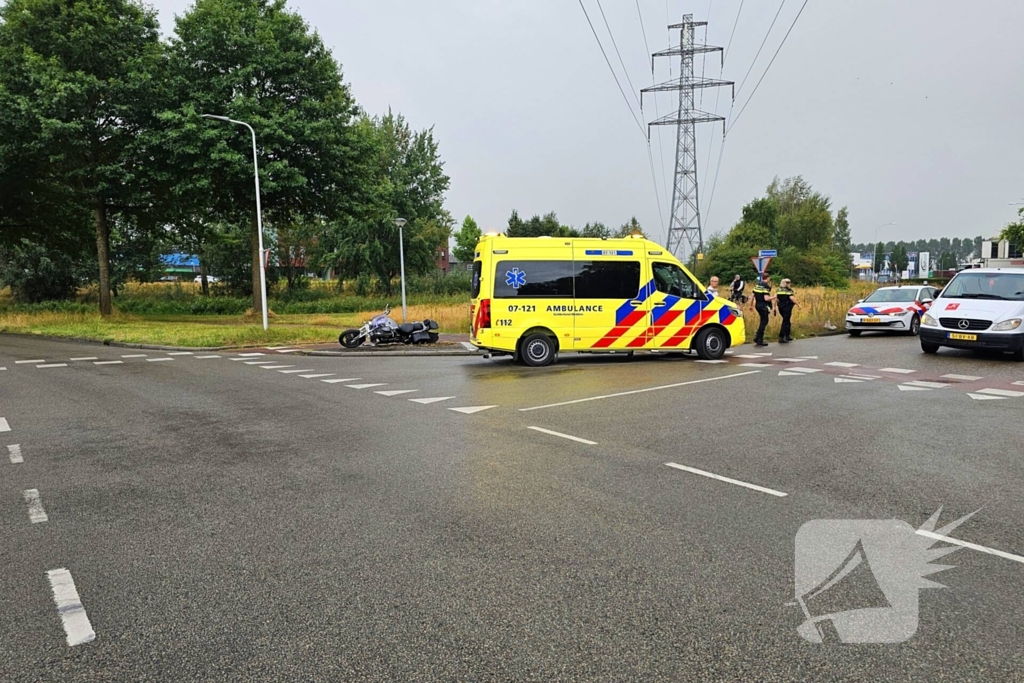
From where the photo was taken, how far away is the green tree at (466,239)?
7888cm

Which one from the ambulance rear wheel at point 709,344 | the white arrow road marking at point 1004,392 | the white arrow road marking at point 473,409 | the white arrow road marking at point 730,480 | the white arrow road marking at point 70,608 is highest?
the ambulance rear wheel at point 709,344

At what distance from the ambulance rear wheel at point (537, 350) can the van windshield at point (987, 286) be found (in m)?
8.16

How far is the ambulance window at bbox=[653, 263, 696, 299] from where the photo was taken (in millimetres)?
14195

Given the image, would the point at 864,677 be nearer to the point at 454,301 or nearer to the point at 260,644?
the point at 260,644

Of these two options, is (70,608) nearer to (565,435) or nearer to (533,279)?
(565,435)

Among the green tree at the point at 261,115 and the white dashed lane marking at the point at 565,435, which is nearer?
the white dashed lane marking at the point at 565,435

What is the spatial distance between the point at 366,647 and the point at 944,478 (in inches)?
187

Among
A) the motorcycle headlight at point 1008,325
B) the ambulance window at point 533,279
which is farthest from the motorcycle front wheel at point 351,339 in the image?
the motorcycle headlight at point 1008,325

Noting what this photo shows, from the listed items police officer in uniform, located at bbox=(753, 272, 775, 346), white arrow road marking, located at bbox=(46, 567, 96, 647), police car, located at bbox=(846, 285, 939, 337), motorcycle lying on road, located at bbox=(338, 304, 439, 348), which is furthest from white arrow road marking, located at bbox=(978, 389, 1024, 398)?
motorcycle lying on road, located at bbox=(338, 304, 439, 348)

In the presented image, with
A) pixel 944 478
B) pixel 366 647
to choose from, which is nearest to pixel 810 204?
pixel 944 478

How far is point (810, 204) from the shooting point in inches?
2477

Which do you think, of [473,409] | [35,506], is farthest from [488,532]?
[473,409]

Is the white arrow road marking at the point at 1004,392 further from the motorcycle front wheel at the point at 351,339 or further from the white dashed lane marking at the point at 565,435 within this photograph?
the motorcycle front wheel at the point at 351,339

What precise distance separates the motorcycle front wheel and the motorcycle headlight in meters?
13.7
